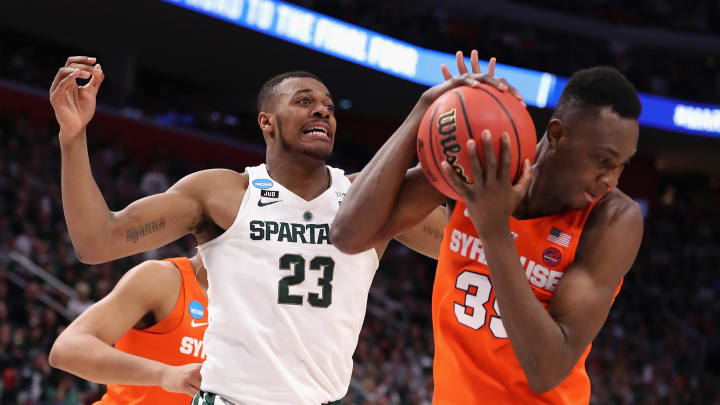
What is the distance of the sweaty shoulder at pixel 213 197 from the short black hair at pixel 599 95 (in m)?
1.44

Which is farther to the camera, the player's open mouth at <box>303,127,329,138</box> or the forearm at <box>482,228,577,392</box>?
the player's open mouth at <box>303,127,329,138</box>

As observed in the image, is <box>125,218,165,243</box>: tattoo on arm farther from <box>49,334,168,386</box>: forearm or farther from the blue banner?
the blue banner

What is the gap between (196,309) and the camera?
3838 millimetres

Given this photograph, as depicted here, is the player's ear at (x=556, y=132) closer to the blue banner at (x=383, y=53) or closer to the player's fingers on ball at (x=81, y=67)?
the player's fingers on ball at (x=81, y=67)

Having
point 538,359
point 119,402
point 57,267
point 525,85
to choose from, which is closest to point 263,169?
point 119,402

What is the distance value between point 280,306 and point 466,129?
1312 mm

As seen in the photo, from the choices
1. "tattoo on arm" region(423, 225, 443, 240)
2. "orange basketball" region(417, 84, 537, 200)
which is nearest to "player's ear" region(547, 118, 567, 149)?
"orange basketball" region(417, 84, 537, 200)

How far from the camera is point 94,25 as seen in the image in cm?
1587

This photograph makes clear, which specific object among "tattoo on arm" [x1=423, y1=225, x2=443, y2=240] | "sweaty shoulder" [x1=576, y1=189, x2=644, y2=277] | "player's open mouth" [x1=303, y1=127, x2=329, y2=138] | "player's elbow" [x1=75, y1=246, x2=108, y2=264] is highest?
"player's open mouth" [x1=303, y1=127, x2=329, y2=138]

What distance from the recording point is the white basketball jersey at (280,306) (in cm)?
299

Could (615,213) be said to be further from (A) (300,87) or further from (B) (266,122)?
(B) (266,122)

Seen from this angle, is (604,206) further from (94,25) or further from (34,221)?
(94,25)

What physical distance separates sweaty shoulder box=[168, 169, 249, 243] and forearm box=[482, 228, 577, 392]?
1470 millimetres

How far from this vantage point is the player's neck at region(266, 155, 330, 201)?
331cm
